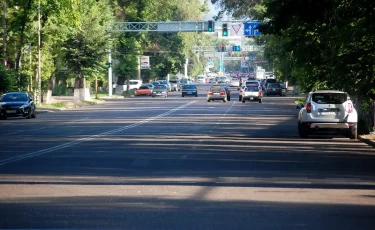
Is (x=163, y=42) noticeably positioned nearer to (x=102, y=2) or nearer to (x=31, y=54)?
(x=102, y=2)

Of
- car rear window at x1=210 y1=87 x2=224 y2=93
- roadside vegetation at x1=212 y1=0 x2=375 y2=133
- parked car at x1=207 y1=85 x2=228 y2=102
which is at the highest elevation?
roadside vegetation at x1=212 y1=0 x2=375 y2=133

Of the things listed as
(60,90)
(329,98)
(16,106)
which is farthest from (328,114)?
(60,90)

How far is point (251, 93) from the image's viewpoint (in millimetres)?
70812

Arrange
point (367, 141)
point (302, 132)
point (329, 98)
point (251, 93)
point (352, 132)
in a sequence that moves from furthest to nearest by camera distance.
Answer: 1. point (251, 93)
2. point (302, 132)
3. point (329, 98)
4. point (352, 132)
5. point (367, 141)

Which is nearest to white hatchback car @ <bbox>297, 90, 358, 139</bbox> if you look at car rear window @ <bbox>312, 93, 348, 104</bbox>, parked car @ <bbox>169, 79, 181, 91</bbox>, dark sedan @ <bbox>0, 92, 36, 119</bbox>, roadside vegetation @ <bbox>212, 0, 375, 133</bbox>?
car rear window @ <bbox>312, 93, 348, 104</bbox>

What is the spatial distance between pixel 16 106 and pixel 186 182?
105 feet

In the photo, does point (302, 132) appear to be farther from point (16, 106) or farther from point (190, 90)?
point (190, 90)

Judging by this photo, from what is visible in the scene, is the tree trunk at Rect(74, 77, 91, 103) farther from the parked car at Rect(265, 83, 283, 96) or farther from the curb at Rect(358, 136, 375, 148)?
the curb at Rect(358, 136, 375, 148)

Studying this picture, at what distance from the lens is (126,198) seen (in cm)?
1355

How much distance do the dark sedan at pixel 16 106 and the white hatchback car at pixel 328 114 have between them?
21.4 metres

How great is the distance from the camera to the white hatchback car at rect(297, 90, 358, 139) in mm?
28953

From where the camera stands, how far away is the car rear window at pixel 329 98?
2950 cm

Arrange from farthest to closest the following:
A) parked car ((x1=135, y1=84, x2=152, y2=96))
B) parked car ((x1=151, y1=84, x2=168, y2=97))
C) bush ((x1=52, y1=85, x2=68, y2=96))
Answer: bush ((x1=52, y1=85, x2=68, y2=96)), parked car ((x1=135, y1=84, x2=152, y2=96)), parked car ((x1=151, y1=84, x2=168, y2=97))

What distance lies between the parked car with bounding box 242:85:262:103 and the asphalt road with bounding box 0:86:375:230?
40313 mm
